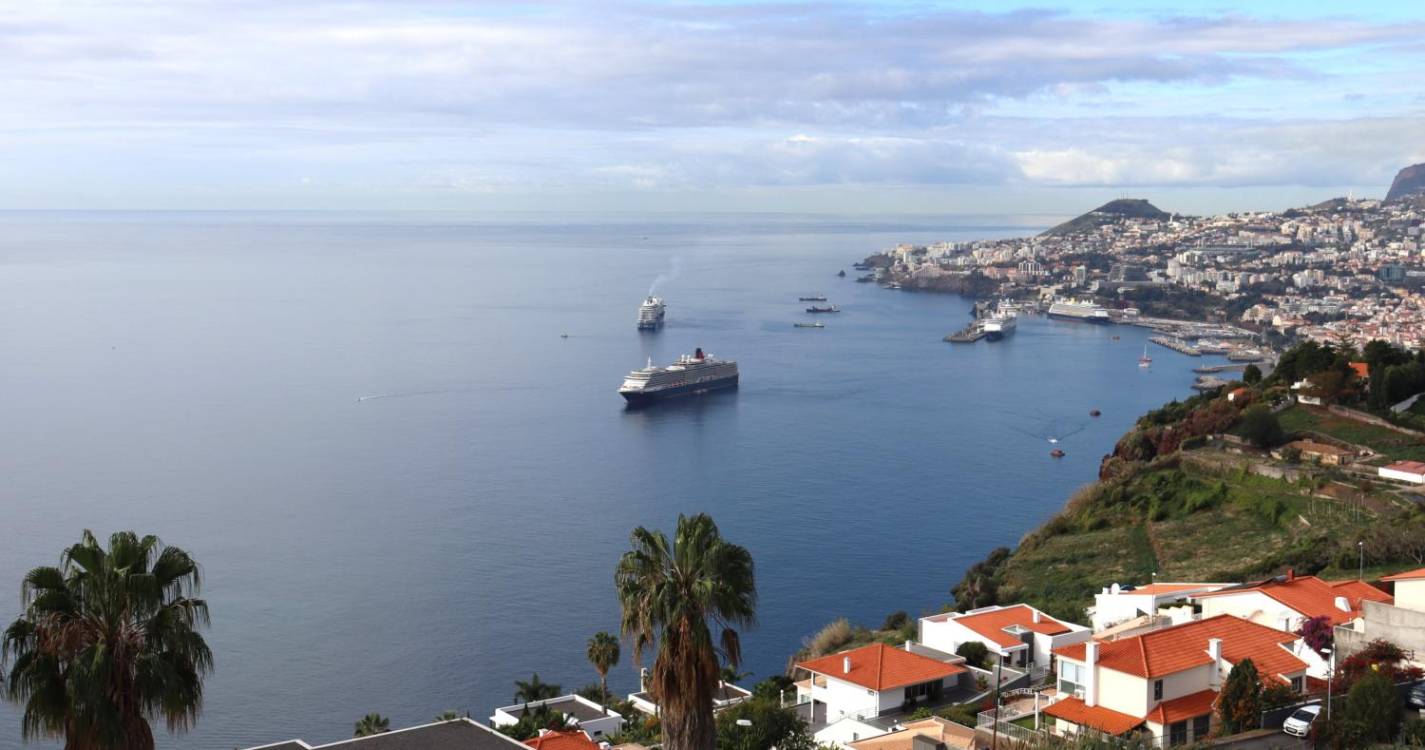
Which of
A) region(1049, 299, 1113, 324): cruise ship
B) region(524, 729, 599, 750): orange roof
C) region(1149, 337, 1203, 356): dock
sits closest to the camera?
region(524, 729, 599, 750): orange roof

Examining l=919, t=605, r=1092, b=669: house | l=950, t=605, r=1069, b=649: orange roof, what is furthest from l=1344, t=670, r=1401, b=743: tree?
l=950, t=605, r=1069, b=649: orange roof

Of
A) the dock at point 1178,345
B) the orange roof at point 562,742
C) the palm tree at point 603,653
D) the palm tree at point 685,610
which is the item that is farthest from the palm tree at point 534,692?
the dock at point 1178,345

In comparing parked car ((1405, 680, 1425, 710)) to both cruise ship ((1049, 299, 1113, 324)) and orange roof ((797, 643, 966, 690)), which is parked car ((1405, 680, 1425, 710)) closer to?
orange roof ((797, 643, 966, 690))

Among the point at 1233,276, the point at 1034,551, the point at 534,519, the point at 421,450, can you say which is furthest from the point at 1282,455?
the point at 1233,276

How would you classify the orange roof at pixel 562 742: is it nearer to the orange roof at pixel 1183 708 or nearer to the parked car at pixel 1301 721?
the orange roof at pixel 1183 708

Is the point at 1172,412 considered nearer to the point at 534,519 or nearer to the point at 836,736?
the point at 534,519
